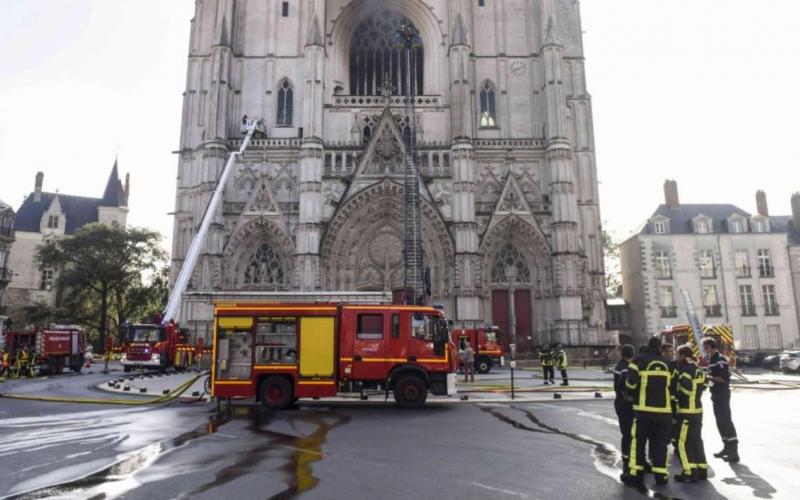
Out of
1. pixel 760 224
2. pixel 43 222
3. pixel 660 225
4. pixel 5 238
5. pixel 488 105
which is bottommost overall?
pixel 5 238

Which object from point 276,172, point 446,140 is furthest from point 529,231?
point 276,172

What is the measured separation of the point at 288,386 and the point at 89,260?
3861 centimetres

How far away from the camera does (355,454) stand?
771 cm

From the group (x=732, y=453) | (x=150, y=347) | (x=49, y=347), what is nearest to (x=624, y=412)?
(x=732, y=453)

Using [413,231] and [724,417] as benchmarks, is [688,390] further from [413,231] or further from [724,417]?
[413,231]

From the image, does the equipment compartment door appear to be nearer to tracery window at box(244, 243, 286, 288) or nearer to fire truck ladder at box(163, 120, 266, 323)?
fire truck ladder at box(163, 120, 266, 323)

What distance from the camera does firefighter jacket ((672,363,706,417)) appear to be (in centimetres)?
684

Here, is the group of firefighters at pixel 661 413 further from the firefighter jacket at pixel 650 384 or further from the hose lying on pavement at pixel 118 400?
the hose lying on pavement at pixel 118 400

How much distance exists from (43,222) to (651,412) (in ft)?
223

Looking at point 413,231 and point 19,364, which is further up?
point 413,231

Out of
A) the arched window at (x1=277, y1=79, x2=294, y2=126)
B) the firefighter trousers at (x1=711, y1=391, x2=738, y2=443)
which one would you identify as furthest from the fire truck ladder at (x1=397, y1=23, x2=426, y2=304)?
the firefighter trousers at (x1=711, y1=391, x2=738, y2=443)

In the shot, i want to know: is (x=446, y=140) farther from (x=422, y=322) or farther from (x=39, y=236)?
(x=39, y=236)

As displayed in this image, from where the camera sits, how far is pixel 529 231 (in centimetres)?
3106

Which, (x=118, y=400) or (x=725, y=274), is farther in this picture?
(x=725, y=274)
